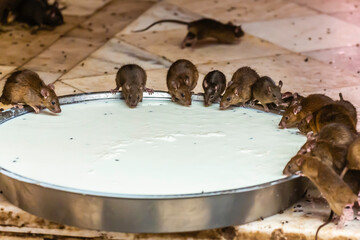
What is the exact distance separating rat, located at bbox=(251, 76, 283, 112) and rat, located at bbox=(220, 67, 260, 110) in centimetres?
6

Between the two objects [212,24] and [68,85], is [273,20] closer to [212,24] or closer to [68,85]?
[212,24]

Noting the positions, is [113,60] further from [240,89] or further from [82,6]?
[240,89]

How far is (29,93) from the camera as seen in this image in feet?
18.6

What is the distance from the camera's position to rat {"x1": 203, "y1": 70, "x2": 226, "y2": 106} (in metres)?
5.91

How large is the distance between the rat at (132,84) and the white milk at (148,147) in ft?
0.22

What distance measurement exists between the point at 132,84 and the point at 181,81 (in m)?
0.42

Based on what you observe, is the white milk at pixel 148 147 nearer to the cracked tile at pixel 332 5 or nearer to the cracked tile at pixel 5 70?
the cracked tile at pixel 5 70

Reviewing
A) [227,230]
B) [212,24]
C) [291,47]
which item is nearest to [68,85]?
[212,24]

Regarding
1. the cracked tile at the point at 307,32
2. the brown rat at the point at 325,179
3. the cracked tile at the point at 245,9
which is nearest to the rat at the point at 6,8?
the cracked tile at the point at 245,9

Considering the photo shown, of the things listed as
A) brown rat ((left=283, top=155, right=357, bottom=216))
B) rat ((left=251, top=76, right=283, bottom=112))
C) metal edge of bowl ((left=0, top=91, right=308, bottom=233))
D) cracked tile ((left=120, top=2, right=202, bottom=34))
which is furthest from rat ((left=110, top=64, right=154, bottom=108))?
cracked tile ((left=120, top=2, right=202, bottom=34))

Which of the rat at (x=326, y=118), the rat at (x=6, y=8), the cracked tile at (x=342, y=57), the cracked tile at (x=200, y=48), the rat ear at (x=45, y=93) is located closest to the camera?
the rat at (x=326, y=118)

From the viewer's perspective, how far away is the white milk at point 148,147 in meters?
4.58

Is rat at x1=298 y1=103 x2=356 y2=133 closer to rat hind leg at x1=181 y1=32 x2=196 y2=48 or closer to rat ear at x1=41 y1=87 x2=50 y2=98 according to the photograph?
rat ear at x1=41 y1=87 x2=50 y2=98

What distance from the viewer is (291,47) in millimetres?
8586
